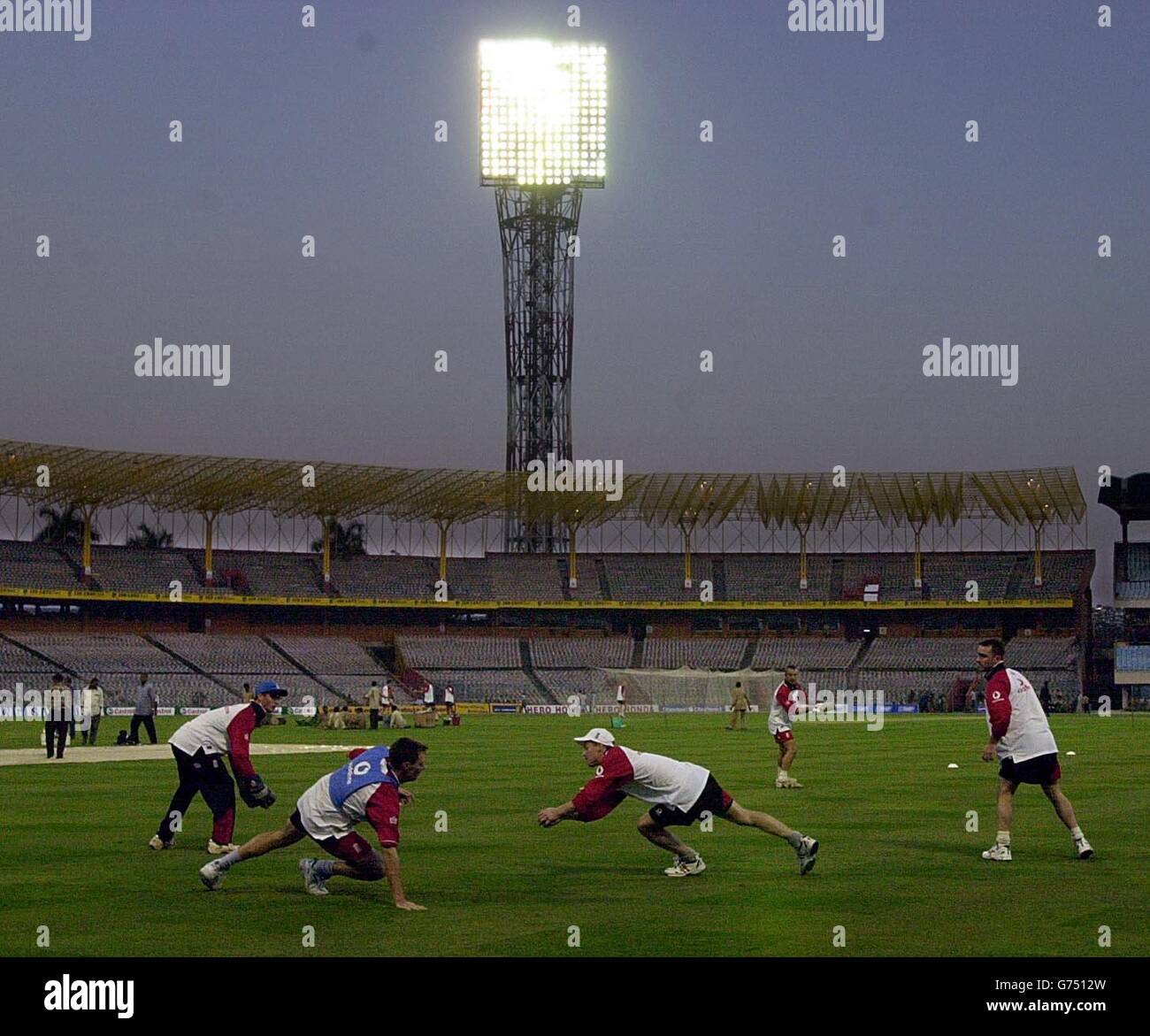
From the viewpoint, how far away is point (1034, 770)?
16.4 m

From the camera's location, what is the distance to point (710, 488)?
353 feet

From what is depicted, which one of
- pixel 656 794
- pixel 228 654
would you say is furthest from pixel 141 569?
pixel 656 794

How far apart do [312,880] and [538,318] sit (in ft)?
303

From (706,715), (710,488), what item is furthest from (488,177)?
(706,715)

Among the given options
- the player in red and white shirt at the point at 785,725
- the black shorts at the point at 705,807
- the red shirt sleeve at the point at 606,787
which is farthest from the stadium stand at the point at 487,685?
the red shirt sleeve at the point at 606,787

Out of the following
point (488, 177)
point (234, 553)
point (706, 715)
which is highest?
point (488, 177)

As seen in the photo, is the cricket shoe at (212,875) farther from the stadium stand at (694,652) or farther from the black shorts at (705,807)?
the stadium stand at (694,652)

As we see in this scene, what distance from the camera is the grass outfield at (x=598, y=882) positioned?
39.9 ft

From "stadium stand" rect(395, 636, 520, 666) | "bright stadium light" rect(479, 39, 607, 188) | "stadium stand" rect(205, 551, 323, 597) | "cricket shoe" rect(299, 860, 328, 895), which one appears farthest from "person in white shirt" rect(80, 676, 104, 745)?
"stadium stand" rect(205, 551, 323, 597)

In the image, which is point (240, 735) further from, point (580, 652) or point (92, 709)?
point (580, 652)

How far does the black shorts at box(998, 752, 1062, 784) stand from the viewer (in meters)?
16.4

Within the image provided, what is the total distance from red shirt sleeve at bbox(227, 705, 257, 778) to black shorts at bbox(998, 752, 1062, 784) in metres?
7.70
